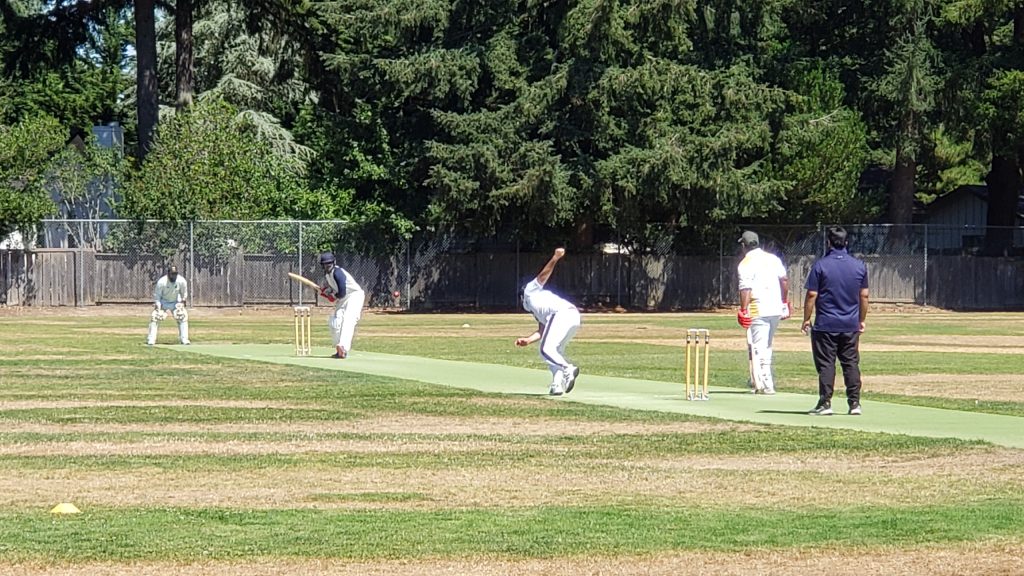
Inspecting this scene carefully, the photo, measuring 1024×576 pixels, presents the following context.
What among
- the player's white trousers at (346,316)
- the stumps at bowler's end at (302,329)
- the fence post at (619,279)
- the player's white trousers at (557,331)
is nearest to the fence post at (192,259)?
the fence post at (619,279)

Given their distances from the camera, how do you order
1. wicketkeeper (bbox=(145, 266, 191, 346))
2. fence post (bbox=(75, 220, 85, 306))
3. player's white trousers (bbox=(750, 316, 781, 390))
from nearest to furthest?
player's white trousers (bbox=(750, 316, 781, 390)) < wicketkeeper (bbox=(145, 266, 191, 346)) < fence post (bbox=(75, 220, 85, 306))

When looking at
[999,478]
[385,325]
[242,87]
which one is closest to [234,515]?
[999,478]

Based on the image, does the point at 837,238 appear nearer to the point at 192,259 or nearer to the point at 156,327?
the point at 156,327

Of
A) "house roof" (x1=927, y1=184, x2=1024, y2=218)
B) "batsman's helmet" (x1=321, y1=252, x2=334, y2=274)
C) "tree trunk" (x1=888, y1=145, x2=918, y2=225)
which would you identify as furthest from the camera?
"house roof" (x1=927, y1=184, x2=1024, y2=218)

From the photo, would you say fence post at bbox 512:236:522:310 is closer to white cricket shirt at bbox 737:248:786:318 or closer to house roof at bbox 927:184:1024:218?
house roof at bbox 927:184:1024:218

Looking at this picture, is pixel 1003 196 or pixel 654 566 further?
pixel 1003 196

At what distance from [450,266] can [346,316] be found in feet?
91.9

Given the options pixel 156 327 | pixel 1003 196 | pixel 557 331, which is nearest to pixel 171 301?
pixel 156 327

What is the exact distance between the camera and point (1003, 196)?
2482 inches

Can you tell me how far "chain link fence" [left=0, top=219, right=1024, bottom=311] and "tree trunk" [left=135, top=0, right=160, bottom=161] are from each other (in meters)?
4.61

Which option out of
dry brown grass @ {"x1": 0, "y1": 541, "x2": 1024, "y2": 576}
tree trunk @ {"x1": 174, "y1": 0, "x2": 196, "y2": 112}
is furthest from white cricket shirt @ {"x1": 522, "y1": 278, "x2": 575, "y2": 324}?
tree trunk @ {"x1": 174, "y1": 0, "x2": 196, "y2": 112}

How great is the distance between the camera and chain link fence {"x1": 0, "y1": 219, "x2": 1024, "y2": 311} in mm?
51500

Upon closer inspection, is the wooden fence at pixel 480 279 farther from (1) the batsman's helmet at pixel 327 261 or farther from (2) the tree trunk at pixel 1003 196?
(1) the batsman's helmet at pixel 327 261

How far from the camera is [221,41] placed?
69.1 meters
